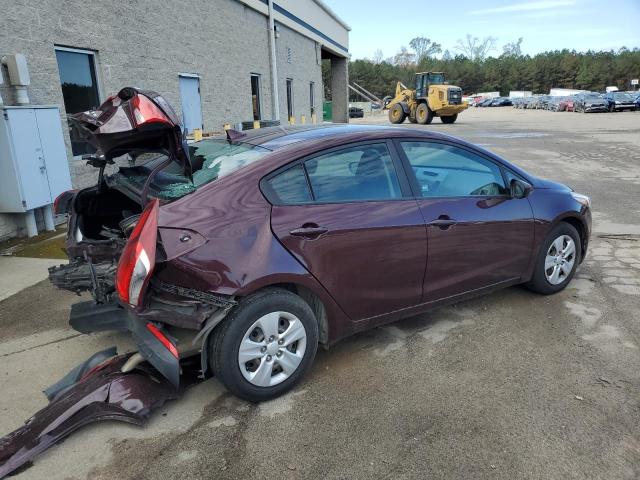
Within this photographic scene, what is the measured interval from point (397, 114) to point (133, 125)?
32.9 meters

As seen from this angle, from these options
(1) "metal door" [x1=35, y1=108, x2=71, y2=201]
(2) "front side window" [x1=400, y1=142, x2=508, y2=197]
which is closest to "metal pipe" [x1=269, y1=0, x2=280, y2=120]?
(1) "metal door" [x1=35, y1=108, x2=71, y2=201]

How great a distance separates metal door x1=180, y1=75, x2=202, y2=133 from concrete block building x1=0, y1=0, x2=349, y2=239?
0.02 meters

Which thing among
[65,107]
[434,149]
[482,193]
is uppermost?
[65,107]

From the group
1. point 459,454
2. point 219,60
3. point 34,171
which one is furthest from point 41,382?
point 219,60

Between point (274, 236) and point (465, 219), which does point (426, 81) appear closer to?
point (465, 219)

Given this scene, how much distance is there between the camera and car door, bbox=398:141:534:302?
3512mm

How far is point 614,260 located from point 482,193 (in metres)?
2.50

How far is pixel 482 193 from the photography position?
3.86m

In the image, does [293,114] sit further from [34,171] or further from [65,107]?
[34,171]

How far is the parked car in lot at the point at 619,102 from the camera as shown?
141ft

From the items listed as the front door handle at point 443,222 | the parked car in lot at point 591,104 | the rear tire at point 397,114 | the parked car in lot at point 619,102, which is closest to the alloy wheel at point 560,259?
the front door handle at point 443,222

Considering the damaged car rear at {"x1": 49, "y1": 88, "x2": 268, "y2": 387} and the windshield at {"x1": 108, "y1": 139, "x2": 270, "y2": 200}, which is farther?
the windshield at {"x1": 108, "y1": 139, "x2": 270, "y2": 200}

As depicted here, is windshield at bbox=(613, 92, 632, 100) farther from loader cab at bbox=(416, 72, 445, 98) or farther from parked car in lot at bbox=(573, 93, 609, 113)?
loader cab at bbox=(416, 72, 445, 98)

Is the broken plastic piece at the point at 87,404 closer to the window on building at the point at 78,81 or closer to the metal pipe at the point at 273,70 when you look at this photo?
the window on building at the point at 78,81
